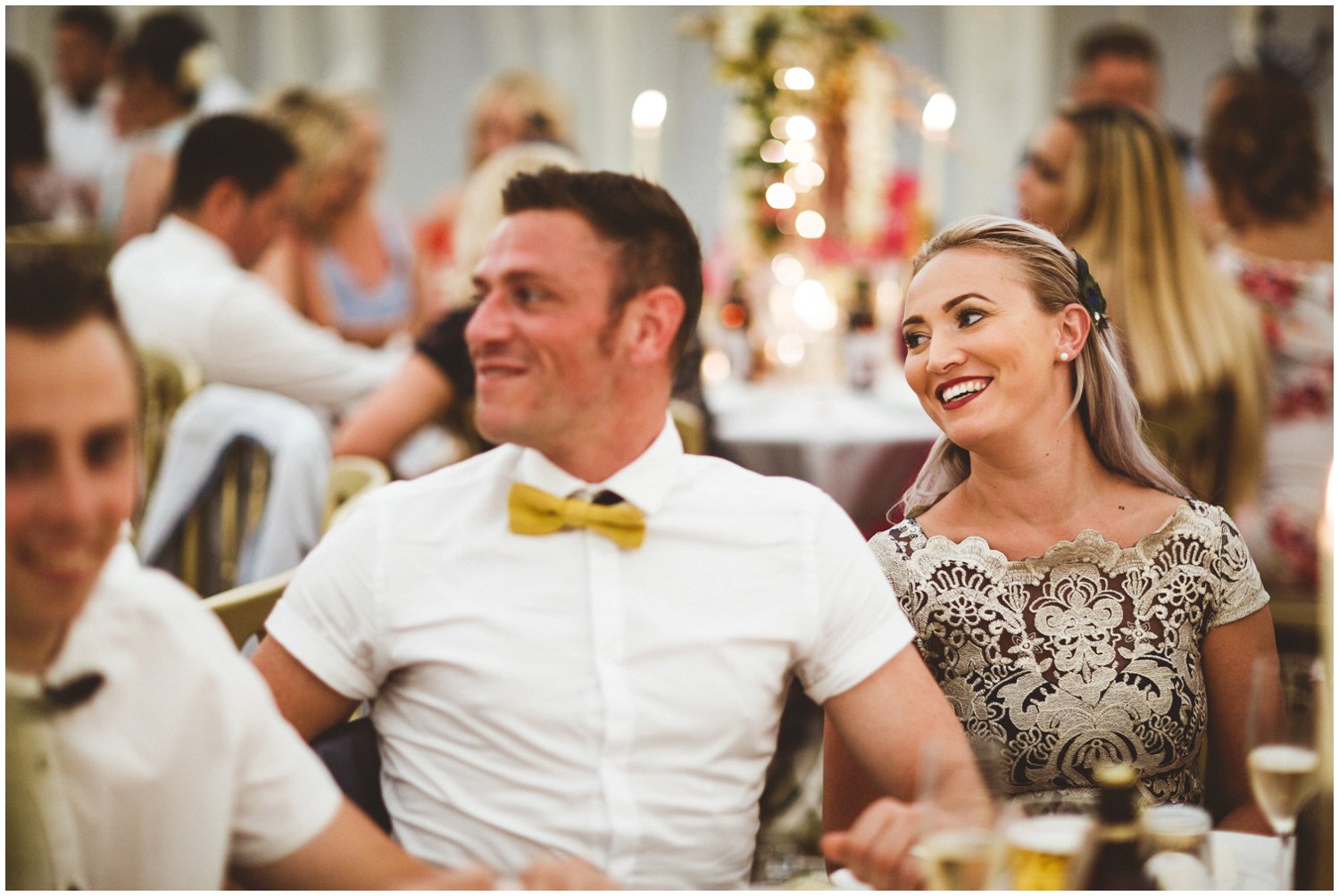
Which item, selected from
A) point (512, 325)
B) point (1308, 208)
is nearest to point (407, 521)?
point (512, 325)

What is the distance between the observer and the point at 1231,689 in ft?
5.59

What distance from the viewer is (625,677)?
151 centimetres

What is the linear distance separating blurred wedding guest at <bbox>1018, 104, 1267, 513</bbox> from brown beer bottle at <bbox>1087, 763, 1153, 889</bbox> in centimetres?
141

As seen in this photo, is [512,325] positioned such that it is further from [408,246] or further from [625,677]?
[408,246]

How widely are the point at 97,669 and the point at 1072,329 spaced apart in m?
1.22

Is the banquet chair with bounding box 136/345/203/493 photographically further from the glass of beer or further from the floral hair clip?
the glass of beer

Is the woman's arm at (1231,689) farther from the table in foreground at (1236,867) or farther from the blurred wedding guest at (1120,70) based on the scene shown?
the blurred wedding guest at (1120,70)

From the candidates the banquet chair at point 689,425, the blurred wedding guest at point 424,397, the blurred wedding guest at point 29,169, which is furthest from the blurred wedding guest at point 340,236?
the banquet chair at point 689,425

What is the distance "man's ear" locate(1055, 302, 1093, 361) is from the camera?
5.61ft

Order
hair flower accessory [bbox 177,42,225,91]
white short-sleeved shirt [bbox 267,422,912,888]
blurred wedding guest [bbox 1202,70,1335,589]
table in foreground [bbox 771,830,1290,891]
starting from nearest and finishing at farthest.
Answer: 1. table in foreground [bbox 771,830,1290,891]
2. white short-sleeved shirt [bbox 267,422,912,888]
3. blurred wedding guest [bbox 1202,70,1335,589]
4. hair flower accessory [bbox 177,42,225,91]

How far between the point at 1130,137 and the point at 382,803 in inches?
75.8

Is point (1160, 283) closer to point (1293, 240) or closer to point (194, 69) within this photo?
point (1293, 240)

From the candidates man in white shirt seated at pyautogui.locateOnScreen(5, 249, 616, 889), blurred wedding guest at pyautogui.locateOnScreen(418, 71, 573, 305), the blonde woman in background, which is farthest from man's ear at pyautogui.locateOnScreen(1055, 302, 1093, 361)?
the blonde woman in background

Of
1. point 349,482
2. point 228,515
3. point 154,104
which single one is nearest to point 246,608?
point 349,482
